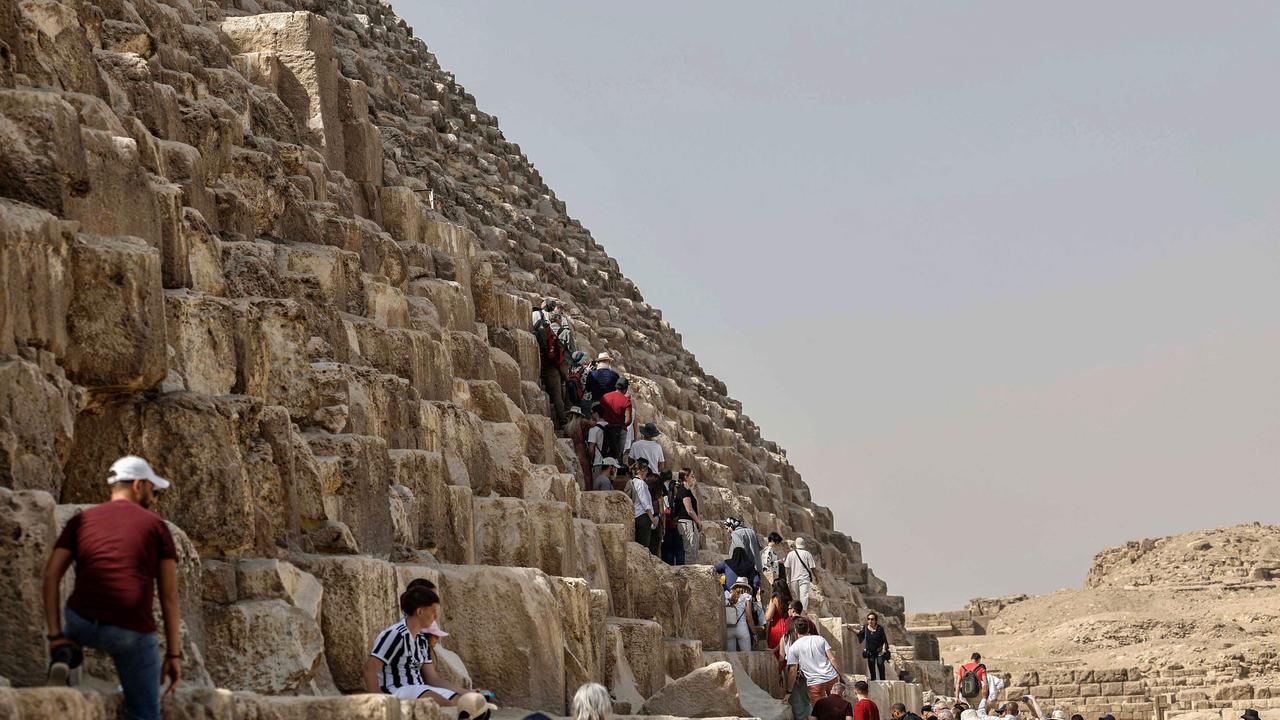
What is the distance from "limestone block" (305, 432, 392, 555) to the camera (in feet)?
32.7

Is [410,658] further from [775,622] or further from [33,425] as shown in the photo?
[775,622]

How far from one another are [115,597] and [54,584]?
183mm

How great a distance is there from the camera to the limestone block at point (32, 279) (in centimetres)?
749

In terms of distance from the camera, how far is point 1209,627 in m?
49.4

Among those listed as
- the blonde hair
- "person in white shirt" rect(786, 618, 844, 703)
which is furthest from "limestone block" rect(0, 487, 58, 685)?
"person in white shirt" rect(786, 618, 844, 703)

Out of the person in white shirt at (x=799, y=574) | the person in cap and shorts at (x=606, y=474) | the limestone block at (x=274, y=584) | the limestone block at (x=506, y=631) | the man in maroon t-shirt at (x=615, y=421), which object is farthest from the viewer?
the person in white shirt at (x=799, y=574)

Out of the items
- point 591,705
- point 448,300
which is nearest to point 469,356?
point 448,300

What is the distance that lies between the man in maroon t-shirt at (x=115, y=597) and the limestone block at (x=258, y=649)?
1.73 metres

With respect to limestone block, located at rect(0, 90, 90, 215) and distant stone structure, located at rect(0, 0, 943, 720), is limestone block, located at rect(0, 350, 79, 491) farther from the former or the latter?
limestone block, located at rect(0, 90, 90, 215)

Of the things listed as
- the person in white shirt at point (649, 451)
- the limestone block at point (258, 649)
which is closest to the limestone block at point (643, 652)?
the person in white shirt at point (649, 451)

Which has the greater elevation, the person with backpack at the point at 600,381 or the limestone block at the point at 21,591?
the person with backpack at the point at 600,381

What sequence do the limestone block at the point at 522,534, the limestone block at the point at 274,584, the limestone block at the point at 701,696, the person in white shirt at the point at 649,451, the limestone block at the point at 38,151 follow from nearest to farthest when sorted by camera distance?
the limestone block at the point at 38,151
the limestone block at the point at 274,584
the limestone block at the point at 522,534
the limestone block at the point at 701,696
the person in white shirt at the point at 649,451

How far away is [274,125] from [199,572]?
7813 millimetres

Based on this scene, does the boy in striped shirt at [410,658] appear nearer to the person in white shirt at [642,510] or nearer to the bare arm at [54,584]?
the bare arm at [54,584]
